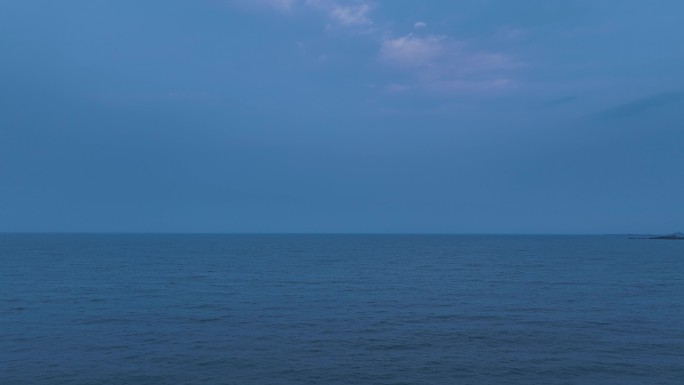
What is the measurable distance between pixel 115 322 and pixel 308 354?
15919 millimetres

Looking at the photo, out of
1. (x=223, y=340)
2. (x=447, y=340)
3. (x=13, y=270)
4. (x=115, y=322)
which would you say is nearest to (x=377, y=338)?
(x=447, y=340)

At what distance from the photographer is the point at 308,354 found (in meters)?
26.6

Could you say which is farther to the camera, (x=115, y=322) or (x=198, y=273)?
(x=198, y=273)

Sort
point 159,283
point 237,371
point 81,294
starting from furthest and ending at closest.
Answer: point 159,283
point 81,294
point 237,371

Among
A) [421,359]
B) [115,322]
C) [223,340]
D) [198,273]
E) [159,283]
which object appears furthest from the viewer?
[198,273]

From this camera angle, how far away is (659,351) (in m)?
27.0

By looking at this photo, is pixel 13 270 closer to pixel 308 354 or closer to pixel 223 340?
pixel 223 340

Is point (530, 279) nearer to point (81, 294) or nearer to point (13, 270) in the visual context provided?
point (81, 294)

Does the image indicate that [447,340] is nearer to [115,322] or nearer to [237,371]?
[237,371]

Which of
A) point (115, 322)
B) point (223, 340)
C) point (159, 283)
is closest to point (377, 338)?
point (223, 340)

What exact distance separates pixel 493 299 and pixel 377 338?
19466 mm

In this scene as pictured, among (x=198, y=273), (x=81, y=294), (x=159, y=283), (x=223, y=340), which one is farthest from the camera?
(x=198, y=273)

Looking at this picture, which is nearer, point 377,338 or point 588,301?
point 377,338

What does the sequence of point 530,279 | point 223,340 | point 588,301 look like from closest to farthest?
point 223,340
point 588,301
point 530,279
